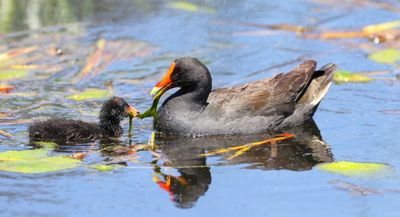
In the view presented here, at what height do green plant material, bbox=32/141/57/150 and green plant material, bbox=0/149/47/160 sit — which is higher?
green plant material, bbox=0/149/47/160

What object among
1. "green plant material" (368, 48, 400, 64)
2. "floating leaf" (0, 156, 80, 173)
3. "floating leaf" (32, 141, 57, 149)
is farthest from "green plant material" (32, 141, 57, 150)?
"green plant material" (368, 48, 400, 64)

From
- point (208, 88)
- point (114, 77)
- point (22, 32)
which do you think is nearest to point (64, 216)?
point (208, 88)

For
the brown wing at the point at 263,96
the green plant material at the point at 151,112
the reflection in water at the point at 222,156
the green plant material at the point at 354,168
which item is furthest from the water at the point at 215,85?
the brown wing at the point at 263,96

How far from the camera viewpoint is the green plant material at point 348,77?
39.6 ft

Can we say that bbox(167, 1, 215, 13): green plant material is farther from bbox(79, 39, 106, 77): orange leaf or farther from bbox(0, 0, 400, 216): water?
bbox(79, 39, 106, 77): orange leaf

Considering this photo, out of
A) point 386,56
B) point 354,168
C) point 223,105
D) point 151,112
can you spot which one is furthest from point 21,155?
point 386,56

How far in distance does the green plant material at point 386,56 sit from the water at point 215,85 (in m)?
0.09

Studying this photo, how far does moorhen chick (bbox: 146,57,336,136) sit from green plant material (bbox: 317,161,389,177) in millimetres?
1807

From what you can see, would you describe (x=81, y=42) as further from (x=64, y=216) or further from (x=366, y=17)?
(x=64, y=216)

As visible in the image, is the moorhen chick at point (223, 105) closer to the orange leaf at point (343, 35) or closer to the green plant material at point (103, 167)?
the green plant material at point (103, 167)

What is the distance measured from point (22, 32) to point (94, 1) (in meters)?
2.31

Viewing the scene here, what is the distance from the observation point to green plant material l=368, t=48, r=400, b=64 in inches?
507

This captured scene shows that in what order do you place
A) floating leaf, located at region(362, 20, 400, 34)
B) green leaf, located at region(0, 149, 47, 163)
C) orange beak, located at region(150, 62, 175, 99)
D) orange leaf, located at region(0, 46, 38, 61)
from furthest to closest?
floating leaf, located at region(362, 20, 400, 34) → orange leaf, located at region(0, 46, 38, 61) → orange beak, located at region(150, 62, 175, 99) → green leaf, located at region(0, 149, 47, 163)

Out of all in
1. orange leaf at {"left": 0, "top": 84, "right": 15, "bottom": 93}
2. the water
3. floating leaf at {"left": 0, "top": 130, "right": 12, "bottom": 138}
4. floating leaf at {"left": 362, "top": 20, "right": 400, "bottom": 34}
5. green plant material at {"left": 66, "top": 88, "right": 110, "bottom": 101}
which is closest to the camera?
the water
